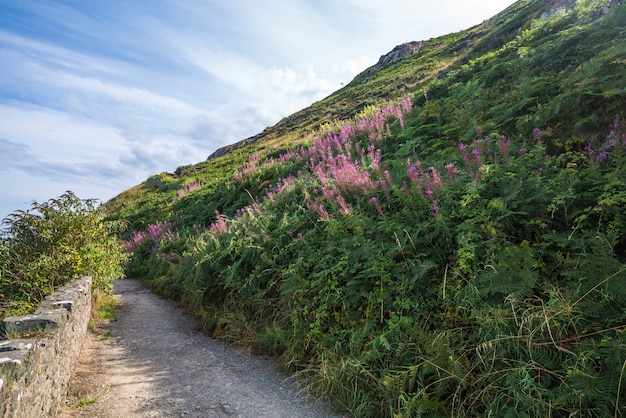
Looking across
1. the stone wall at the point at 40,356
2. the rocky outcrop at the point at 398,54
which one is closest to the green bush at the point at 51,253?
the stone wall at the point at 40,356

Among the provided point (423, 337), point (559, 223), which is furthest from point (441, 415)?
point (559, 223)

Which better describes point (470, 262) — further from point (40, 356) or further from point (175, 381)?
point (40, 356)

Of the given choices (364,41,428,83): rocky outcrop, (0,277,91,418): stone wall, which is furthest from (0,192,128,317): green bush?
(364,41,428,83): rocky outcrop

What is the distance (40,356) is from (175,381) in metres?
2.29

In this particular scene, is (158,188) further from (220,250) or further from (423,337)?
(423,337)

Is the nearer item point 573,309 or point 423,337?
point 573,309

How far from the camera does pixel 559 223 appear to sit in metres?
5.14

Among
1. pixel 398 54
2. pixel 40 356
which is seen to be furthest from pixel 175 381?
pixel 398 54

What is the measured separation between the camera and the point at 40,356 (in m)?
4.17

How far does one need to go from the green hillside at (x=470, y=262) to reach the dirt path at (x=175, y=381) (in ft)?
1.43

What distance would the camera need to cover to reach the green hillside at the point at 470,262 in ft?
12.9

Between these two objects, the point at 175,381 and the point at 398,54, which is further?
the point at 398,54

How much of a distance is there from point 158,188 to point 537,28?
1309 inches

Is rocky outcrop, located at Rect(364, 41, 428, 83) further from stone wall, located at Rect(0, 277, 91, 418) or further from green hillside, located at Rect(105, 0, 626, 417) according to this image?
stone wall, located at Rect(0, 277, 91, 418)
